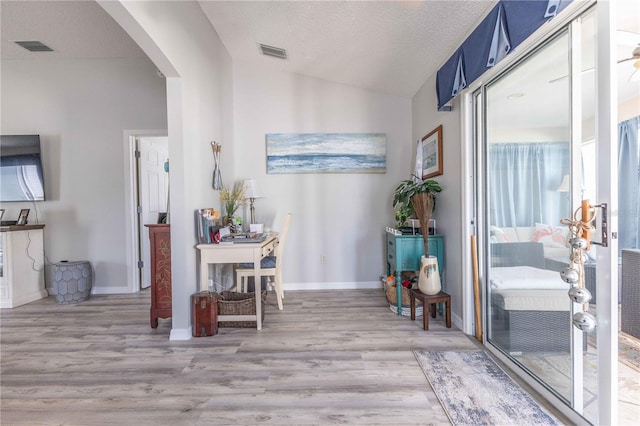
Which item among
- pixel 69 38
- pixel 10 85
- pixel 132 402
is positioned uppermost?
pixel 69 38

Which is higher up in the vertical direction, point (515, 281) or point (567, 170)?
point (567, 170)

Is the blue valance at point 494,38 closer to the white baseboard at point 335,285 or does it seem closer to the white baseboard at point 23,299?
the white baseboard at point 335,285

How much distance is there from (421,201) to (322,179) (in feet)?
4.81

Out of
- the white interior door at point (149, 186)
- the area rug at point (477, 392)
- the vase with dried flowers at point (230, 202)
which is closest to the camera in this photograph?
the area rug at point (477, 392)

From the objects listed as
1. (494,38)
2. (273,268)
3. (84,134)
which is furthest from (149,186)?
(494,38)

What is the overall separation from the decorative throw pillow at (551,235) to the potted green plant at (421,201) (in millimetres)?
914

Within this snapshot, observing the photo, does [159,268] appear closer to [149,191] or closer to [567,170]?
[149,191]

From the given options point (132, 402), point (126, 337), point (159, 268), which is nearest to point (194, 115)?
point (159, 268)

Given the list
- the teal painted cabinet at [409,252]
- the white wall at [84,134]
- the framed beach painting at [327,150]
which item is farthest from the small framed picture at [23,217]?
the teal painted cabinet at [409,252]

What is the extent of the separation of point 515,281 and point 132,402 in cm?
248

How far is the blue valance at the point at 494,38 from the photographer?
1.38m

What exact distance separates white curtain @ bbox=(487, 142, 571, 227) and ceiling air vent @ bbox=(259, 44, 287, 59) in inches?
97.4

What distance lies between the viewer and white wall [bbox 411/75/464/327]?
7.81 feet

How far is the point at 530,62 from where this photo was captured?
1.69m
